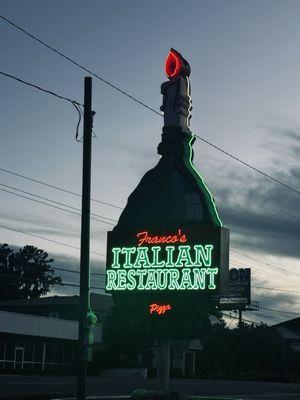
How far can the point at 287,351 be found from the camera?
7712 cm

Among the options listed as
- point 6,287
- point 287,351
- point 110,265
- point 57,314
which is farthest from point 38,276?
point 110,265

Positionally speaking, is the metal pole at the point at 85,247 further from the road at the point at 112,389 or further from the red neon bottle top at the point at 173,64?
the road at the point at 112,389

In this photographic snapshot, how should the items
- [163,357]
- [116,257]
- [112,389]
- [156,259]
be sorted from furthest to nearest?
1. [112,389]
2. [116,257]
3. [163,357]
4. [156,259]

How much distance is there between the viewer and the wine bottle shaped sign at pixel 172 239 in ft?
81.1

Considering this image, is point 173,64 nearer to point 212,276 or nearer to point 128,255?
point 128,255

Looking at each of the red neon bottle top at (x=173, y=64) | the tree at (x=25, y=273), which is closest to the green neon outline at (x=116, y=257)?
the red neon bottle top at (x=173, y=64)

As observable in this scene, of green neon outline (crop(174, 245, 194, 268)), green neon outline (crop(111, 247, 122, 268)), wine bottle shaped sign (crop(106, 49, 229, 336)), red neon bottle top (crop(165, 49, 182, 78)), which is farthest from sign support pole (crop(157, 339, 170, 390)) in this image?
red neon bottle top (crop(165, 49, 182, 78))

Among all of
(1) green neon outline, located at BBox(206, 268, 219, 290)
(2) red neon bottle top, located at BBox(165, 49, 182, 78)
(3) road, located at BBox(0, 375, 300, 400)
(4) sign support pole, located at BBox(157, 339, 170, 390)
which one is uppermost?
(2) red neon bottle top, located at BBox(165, 49, 182, 78)

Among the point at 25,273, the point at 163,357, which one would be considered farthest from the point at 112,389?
the point at 25,273

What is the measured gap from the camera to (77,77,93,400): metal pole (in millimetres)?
21484

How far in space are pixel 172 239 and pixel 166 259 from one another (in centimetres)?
70

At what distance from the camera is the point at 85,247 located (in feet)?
72.5

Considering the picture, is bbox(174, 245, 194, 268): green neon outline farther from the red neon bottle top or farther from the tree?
the tree

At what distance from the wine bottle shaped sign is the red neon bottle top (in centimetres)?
4
